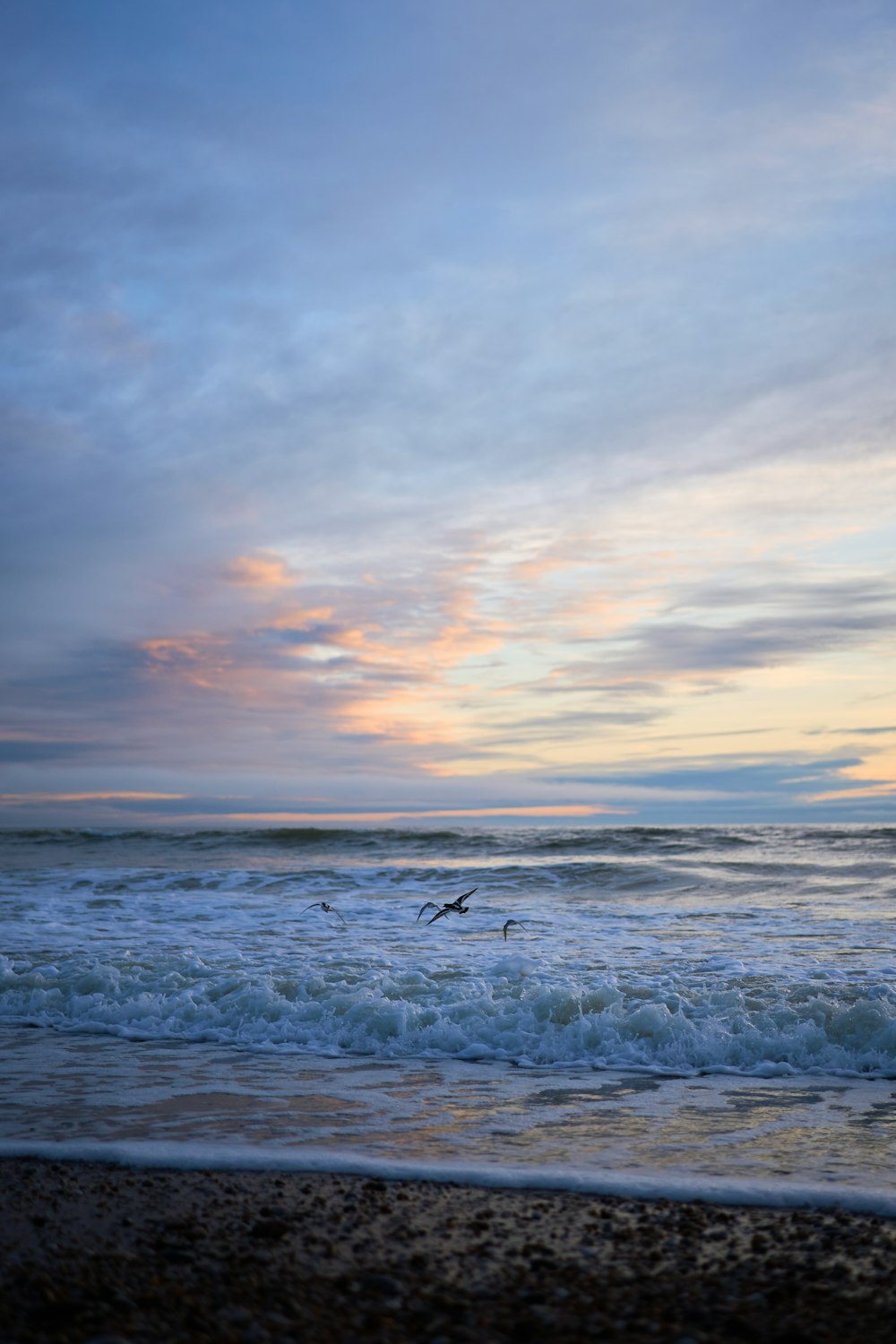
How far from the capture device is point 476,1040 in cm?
752

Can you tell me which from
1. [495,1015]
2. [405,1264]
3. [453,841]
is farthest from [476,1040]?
[453,841]

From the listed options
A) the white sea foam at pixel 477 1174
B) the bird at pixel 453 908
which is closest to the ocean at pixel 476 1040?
the white sea foam at pixel 477 1174

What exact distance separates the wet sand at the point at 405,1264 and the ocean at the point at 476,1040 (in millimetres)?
332

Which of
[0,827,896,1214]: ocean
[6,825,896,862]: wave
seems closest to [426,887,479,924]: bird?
[0,827,896,1214]: ocean

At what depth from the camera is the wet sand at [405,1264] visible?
3150 mm

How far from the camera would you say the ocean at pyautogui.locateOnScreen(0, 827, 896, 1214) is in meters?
5.03

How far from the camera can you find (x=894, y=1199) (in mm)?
4324

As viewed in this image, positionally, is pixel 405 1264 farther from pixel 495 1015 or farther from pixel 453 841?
pixel 453 841

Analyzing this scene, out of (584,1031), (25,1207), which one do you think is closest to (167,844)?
(584,1031)

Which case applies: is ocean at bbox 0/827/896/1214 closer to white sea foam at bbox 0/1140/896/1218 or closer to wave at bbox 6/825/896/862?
white sea foam at bbox 0/1140/896/1218

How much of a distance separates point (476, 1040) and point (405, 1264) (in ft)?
12.8

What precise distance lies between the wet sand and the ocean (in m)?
0.33

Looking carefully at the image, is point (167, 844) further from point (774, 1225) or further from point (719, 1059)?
point (774, 1225)

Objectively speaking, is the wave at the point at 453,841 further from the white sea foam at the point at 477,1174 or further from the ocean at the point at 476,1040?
the white sea foam at the point at 477,1174
